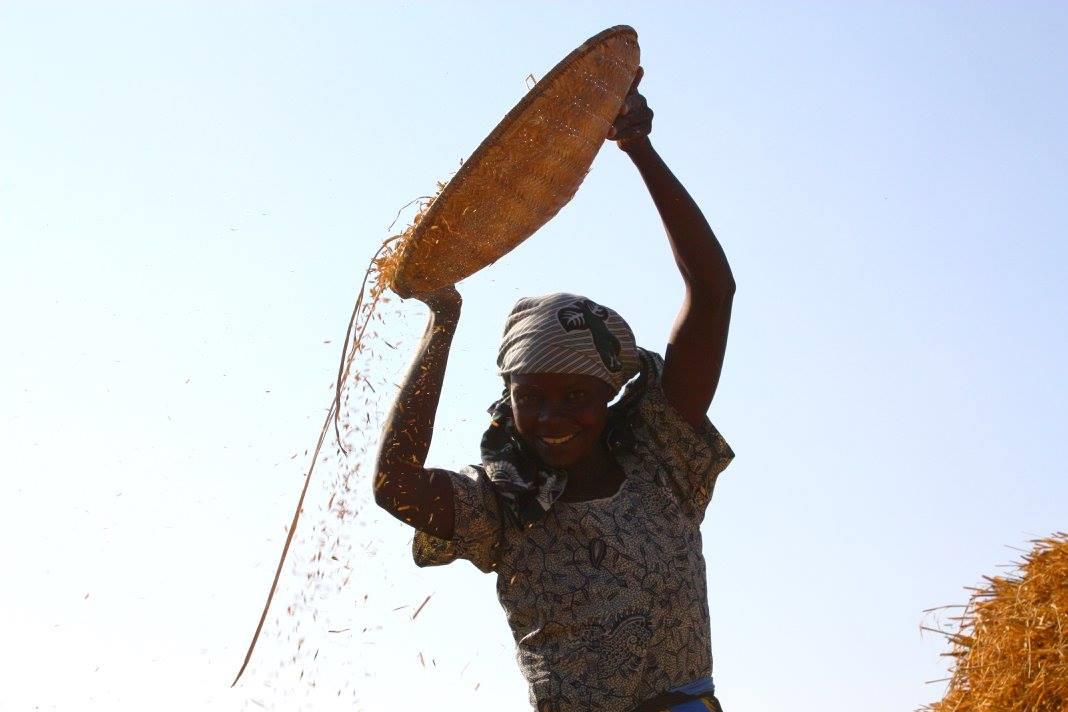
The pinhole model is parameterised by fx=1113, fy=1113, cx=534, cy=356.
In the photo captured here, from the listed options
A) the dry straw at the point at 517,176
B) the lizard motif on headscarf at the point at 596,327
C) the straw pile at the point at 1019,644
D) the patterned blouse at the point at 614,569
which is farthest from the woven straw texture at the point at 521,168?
the straw pile at the point at 1019,644

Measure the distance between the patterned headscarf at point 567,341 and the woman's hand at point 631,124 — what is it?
0.53 meters

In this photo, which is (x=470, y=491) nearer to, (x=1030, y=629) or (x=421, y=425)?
(x=421, y=425)

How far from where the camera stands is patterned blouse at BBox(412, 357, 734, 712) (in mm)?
2859

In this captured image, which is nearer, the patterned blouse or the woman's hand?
the patterned blouse

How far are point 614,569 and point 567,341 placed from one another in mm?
620

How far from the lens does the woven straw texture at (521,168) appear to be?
3.13 metres

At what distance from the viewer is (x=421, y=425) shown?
3096mm

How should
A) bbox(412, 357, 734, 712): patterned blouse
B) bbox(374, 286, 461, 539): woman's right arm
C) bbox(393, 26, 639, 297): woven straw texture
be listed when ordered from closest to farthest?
bbox(412, 357, 734, 712): patterned blouse < bbox(374, 286, 461, 539): woman's right arm < bbox(393, 26, 639, 297): woven straw texture

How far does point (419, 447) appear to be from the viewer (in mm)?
3070

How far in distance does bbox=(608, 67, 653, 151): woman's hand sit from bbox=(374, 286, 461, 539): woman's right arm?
0.74 meters

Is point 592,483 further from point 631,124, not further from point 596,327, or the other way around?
point 631,124

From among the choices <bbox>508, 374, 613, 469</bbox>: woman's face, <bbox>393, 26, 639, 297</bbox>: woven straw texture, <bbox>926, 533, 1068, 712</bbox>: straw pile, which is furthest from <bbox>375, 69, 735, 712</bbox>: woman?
<bbox>926, 533, 1068, 712</bbox>: straw pile

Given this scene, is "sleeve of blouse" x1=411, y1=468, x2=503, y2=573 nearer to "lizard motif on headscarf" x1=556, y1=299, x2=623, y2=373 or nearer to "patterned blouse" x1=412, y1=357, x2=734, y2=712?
"patterned blouse" x1=412, y1=357, x2=734, y2=712

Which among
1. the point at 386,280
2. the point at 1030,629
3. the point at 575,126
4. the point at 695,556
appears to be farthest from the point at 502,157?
the point at 1030,629
